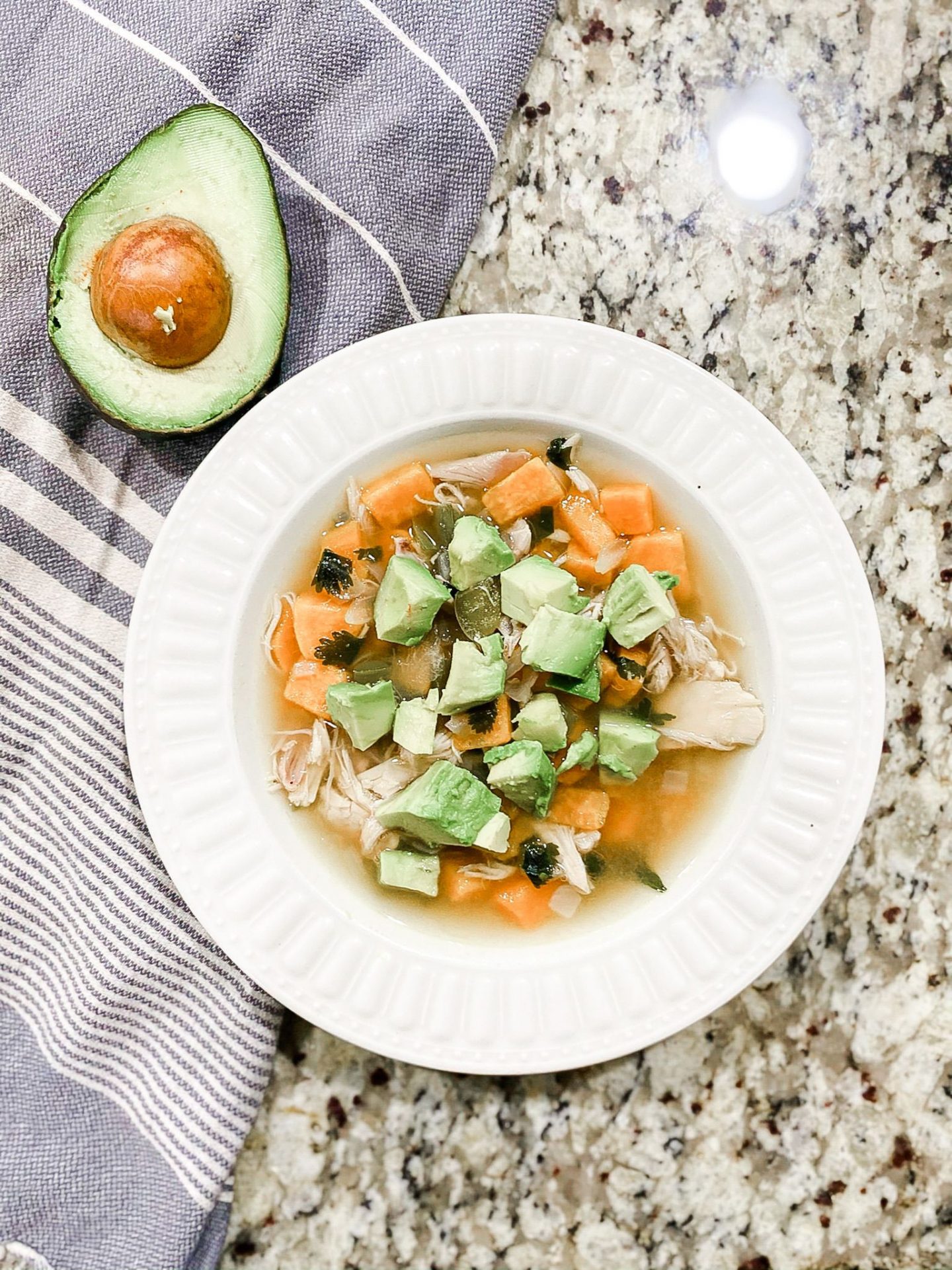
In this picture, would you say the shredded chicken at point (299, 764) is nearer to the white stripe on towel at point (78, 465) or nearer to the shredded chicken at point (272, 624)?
the shredded chicken at point (272, 624)

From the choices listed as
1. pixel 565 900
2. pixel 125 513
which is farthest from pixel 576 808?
pixel 125 513

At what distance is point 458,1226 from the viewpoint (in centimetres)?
232

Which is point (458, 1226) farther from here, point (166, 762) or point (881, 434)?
point (881, 434)

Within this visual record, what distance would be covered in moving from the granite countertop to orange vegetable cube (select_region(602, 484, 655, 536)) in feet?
→ 1.31

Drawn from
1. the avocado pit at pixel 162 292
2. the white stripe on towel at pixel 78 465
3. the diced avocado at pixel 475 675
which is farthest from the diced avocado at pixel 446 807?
the avocado pit at pixel 162 292

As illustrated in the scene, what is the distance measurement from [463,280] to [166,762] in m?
1.23

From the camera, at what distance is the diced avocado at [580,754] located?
2.04 metres

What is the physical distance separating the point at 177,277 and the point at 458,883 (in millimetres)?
1344

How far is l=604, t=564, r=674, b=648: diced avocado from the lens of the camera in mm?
1983

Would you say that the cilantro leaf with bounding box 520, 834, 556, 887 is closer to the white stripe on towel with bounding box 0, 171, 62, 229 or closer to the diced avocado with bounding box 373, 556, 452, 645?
the diced avocado with bounding box 373, 556, 452, 645

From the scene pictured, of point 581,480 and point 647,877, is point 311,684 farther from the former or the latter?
point 647,877

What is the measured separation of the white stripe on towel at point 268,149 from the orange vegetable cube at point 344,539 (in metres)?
0.52

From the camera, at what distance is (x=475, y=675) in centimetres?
199

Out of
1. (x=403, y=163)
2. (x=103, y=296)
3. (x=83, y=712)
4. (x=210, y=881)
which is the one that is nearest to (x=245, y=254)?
(x=103, y=296)
